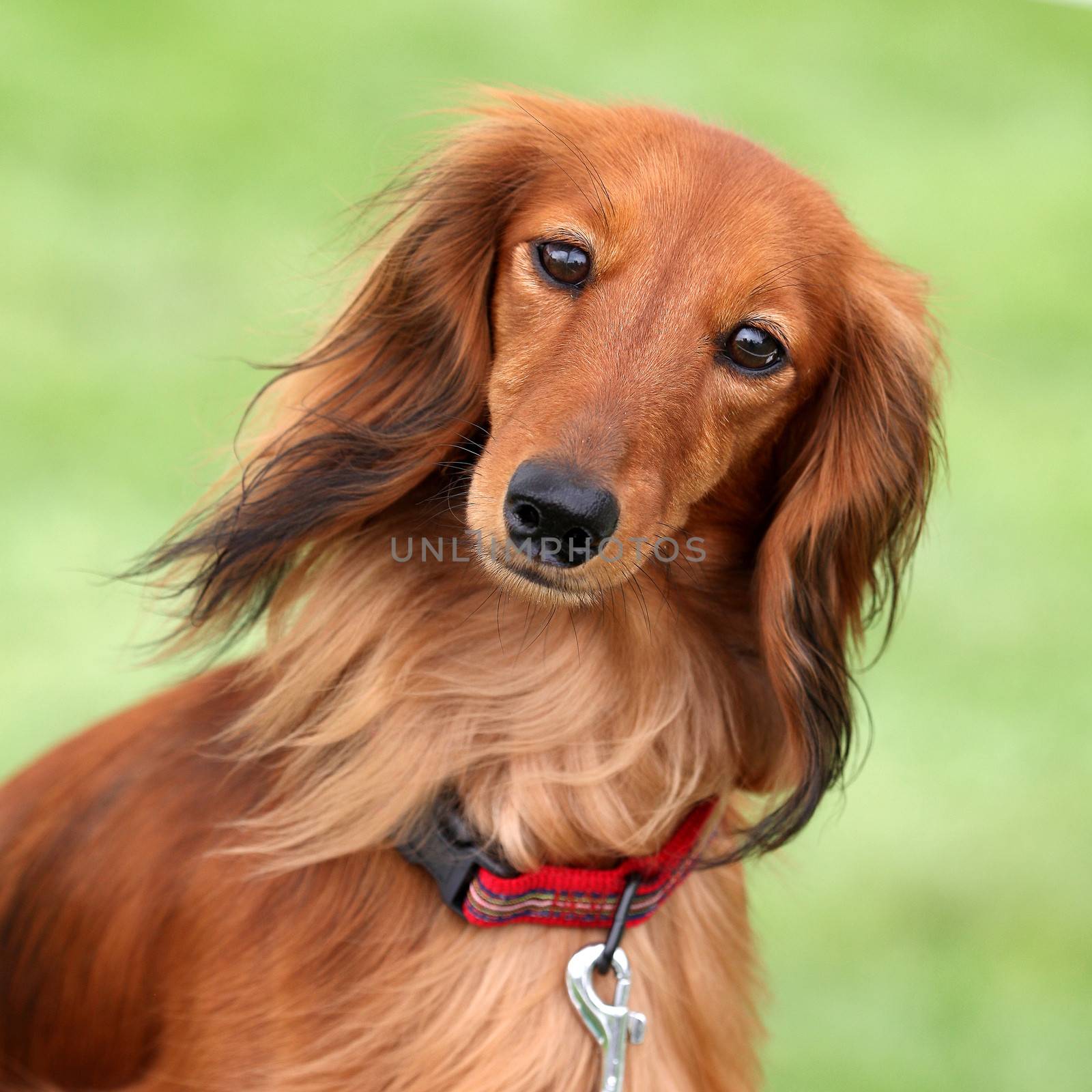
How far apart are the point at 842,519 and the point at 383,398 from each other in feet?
2.58

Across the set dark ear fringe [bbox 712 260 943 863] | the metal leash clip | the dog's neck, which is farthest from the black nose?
the metal leash clip

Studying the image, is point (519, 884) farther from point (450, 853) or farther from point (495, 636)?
point (495, 636)

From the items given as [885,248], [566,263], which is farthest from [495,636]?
[885,248]

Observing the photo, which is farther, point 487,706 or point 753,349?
point 487,706

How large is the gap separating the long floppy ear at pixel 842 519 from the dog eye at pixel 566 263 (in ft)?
1.57

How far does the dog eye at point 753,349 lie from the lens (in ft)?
6.98

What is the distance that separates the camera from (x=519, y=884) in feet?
7.10

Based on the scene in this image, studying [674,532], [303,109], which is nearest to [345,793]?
[674,532]

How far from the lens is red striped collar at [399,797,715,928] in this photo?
2174mm

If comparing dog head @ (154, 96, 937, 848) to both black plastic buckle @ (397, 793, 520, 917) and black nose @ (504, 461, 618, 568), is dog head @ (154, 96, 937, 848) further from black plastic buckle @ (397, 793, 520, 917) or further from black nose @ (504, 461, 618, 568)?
black plastic buckle @ (397, 793, 520, 917)

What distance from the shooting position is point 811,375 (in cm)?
228

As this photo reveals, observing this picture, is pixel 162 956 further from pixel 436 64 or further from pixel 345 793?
pixel 436 64

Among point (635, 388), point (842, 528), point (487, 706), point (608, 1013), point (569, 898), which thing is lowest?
point (608, 1013)

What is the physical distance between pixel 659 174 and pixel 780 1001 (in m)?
2.54
